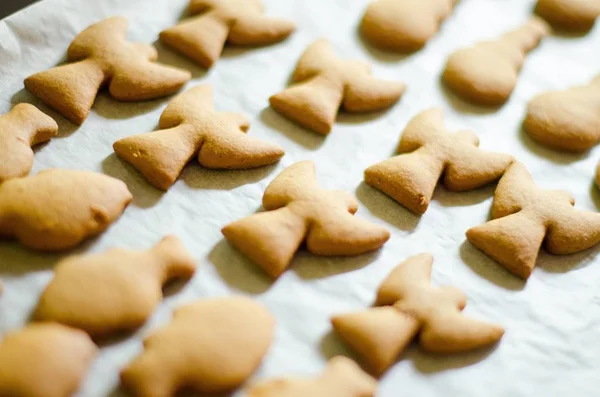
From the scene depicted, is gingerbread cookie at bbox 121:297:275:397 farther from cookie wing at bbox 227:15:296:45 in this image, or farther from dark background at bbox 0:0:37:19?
dark background at bbox 0:0:37:19

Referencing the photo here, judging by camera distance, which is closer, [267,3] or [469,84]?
[469,84]

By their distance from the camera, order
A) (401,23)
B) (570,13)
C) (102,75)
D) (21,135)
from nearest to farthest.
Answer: (21,135), (102,75), (401,23), (570,13)

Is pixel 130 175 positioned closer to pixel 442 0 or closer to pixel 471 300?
pixel 471 300

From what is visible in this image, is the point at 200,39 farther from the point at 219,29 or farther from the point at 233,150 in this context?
the point at 233,150

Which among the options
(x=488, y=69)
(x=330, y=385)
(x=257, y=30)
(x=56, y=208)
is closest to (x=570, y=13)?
(x=488, y=69)

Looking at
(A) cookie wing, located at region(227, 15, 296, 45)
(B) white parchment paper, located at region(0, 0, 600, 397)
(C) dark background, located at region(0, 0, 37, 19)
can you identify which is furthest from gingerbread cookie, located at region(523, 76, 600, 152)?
(C) dark background, located at region(0, 0, 37, 19)

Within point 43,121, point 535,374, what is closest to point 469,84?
point 535,374
